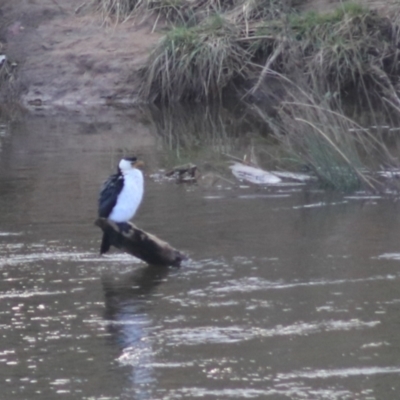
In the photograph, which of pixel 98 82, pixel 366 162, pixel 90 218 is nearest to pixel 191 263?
pixel 90 218

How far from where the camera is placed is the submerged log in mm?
6156

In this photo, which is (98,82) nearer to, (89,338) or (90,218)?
(90,218)

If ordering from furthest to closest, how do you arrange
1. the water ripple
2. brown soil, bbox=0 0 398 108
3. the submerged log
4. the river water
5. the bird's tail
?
brown soil, bbox=0 0 398 108 → the bird's tail → the submerged log → the water ripple → the river water

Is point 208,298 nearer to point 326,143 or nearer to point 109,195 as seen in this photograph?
point 109,195

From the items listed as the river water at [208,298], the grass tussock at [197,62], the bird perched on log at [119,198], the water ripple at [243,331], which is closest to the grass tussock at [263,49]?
the grass tussock at [197,62]

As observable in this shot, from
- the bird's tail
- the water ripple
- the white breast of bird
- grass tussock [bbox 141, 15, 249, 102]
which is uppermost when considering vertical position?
grass tussock [bbox 141, 15, 249, 102]

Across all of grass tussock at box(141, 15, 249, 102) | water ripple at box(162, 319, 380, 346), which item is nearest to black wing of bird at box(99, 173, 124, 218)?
water ripple at box(162, 319, 380, 346)

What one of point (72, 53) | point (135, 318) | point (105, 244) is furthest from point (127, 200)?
point (72, 53)

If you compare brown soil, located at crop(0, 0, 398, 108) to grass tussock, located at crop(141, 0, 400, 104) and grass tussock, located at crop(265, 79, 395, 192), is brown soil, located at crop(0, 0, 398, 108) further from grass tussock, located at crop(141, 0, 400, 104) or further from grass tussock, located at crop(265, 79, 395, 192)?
grass tussock, located at crop(265, 79, 395, 192)

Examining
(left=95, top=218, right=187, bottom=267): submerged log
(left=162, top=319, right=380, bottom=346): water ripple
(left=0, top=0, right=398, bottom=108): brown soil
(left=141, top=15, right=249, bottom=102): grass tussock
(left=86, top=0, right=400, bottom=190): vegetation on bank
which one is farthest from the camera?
(left=0, top=0, right=398, bottom=108): brown soil

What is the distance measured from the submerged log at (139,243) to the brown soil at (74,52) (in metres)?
10.2

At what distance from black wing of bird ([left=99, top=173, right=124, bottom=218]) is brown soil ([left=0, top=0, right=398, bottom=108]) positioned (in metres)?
9.89

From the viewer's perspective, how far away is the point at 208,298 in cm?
558

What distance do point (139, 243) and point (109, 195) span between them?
386 millimetres
